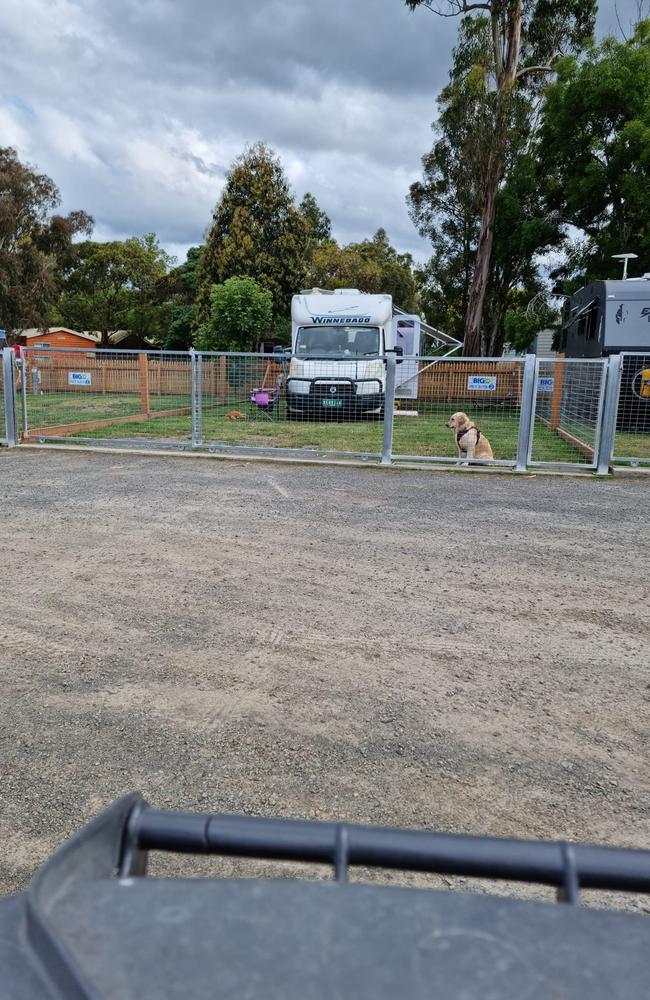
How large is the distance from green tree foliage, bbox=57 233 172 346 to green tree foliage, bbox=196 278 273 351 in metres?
28.5

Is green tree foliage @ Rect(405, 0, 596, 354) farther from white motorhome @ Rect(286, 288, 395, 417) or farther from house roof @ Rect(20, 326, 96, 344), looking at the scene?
house roof @ Rect(20, 326, 96, 344)

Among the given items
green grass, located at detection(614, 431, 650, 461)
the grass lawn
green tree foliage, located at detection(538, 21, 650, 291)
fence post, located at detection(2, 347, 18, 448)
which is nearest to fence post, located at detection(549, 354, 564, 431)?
the grass lawn

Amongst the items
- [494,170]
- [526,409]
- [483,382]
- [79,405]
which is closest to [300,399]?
[79,405]

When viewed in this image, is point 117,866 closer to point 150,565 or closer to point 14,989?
point 14,989

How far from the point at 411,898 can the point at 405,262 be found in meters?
60.0

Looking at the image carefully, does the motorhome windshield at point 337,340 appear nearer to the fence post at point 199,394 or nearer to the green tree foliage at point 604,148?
the fence post at point 199,394

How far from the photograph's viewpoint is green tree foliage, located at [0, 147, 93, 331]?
125 ft

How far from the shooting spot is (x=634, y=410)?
12.6 meters

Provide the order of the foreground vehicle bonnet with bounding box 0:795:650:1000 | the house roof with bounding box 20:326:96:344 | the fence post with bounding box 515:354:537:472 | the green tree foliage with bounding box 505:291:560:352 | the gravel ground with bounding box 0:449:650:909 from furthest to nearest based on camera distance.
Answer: the house roof with bounding box 20:326:96:344, the green tree foliage with bounding box 505:291:560:352, the fence post with bounding box 515:354:537:472, the gravel ground with bounding box 0:449:650:909, the foreground vehicle bonnet with bounding box 0:795:650:1000

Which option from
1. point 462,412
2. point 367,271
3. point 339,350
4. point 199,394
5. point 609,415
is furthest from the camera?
point 367,271

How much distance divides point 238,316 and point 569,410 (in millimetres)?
18596

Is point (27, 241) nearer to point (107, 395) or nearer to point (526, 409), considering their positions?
point (107, 395)

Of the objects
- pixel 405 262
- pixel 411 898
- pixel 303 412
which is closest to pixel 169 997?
pixel 411 898

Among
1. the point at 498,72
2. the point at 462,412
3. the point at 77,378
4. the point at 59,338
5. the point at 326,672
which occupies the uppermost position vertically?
the point at 498,72
